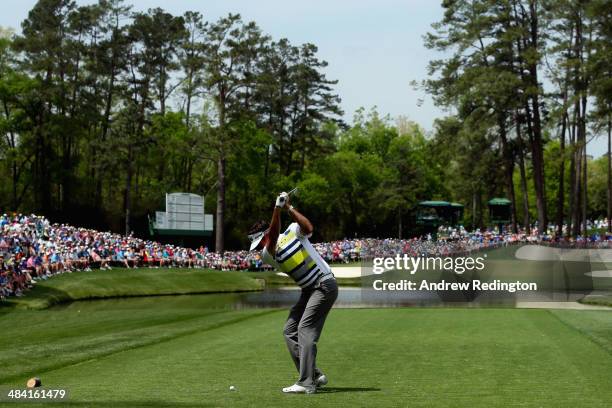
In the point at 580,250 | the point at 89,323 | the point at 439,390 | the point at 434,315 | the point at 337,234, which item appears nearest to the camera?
the point at 439,390

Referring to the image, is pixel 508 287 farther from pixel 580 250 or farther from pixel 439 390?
pixel 439 390

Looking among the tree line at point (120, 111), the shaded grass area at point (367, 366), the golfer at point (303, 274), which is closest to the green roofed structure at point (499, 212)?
the tree line at point (120, 111)

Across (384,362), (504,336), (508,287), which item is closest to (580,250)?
(508,287)

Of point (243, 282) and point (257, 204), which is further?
point (257, 204)

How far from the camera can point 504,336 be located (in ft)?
59.9

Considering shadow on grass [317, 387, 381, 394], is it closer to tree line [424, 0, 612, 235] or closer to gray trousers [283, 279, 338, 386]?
gray trousers [283, 279, 338, 386]

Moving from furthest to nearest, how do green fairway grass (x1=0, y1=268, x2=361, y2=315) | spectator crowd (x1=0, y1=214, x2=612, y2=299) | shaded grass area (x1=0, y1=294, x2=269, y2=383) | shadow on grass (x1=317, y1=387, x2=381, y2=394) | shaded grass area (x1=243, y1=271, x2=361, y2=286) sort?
shaded grass area (x1=243, y1=271, x2=361, y2=286) < green fairway grass (x1=0, y1=268, x2=361, y2=315) < spectator crowd (x1=0, y1=214, x2=612, y2=299) < shaded grass area (x1=0, y1=294, x2=269, y2=383) < shadow on grass (x1=317, y1=387, x2=381, y2=394)

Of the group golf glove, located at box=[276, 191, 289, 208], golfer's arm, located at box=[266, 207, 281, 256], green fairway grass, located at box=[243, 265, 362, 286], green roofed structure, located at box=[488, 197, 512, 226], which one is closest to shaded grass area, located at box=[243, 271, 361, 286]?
green fairway grass, located at box=[243, 265, 362, 286]

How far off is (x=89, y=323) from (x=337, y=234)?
70533mm

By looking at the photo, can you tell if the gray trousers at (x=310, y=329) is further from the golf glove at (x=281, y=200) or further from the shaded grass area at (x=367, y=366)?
the golf glove at (x=281, y=200)

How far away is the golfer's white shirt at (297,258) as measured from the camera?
10258 mm

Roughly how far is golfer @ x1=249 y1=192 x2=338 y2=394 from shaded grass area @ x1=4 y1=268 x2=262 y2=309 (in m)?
23.4

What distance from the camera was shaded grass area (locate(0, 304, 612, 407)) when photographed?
9.84m

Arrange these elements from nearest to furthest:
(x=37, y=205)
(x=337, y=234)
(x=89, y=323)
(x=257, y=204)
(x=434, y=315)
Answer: (x=89, y=323)
(x=434, y=315)
(x=37, y=205)
(x=257, y=204)
(x=337, y=234)
